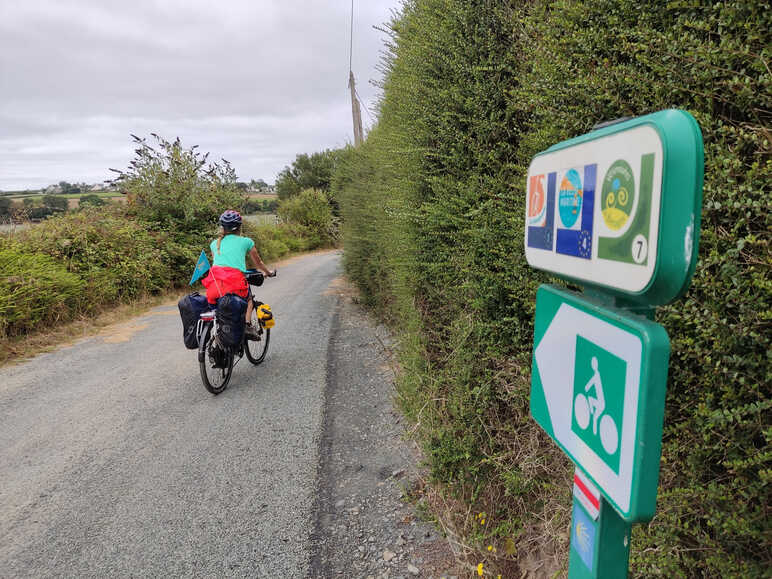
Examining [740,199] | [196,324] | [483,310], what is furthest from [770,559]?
[196,324]

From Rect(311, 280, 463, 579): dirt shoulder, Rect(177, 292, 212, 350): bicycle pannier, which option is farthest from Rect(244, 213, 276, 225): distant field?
Rect(311, 280, 463, 579): dirt shoulder

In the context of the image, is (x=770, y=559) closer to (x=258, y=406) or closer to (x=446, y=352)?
(x=446, y=352)

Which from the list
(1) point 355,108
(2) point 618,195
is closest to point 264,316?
(2) point 618,195

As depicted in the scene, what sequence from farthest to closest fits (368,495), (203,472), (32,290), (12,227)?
(12,227), (32,290), (203,472), (368,495)

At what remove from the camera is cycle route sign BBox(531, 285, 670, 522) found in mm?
823

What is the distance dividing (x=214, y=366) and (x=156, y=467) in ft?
5.44

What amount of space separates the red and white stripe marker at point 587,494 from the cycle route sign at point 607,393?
3 cm

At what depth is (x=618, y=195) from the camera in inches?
33.8

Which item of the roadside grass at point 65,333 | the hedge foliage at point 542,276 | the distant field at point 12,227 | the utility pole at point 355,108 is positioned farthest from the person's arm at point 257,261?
the utility pole at point 355,108

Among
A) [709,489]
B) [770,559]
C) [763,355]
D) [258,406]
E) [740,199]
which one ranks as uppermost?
[740,199]

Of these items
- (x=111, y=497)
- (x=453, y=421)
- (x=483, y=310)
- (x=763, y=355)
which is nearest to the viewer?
(x=763, y=355)

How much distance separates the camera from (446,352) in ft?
12.3

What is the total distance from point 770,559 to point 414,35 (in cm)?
384

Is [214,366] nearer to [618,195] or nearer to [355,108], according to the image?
[618,195]
